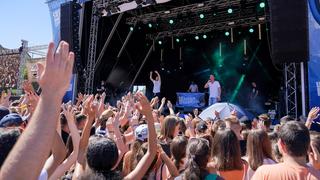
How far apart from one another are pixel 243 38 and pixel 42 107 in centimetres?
1667

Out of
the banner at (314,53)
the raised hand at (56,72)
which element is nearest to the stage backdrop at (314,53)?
the banner at (314,53)

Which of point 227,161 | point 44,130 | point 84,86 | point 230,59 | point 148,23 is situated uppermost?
point 148,23

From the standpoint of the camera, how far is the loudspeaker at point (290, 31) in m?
9.12

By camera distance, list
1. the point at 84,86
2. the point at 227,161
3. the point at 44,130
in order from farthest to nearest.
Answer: the point at 84,86 < the point at 227,161 < the point at 44,130

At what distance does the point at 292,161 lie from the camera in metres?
2.16

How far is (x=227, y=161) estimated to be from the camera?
9.12 ft

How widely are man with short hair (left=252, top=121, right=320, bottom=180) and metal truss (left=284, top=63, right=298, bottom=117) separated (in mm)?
→ 7947

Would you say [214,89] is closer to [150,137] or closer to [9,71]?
[150,137]

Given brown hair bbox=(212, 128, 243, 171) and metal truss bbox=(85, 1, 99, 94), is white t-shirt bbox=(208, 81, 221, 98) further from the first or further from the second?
brown hair bbox=(212, 128, 243, 171)

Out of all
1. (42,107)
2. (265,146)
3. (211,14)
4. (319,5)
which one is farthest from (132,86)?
(42,107)

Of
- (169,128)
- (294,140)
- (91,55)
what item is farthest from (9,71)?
(294,140)

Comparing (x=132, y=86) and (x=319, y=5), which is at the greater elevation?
(x=319, y=5)

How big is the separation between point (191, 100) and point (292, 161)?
11927 mm

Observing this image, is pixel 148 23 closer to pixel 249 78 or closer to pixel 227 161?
pixel 249 78
